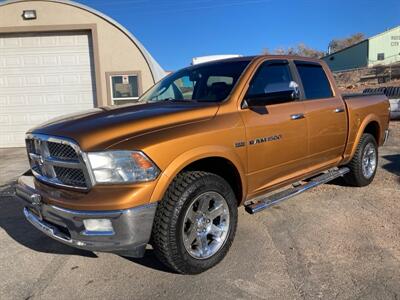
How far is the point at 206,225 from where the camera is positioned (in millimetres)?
3754

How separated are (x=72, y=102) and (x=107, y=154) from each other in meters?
10.2

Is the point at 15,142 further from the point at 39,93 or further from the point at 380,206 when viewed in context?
the point at 380,206

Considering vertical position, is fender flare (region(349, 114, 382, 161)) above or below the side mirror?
below

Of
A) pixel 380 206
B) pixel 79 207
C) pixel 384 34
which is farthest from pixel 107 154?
pixel 384 34

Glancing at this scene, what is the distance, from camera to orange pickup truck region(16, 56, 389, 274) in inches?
122

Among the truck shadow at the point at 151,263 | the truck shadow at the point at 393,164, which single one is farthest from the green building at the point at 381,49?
the truck shadow at the point at 151,263

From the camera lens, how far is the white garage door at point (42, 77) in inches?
490

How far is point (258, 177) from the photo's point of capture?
165 inches

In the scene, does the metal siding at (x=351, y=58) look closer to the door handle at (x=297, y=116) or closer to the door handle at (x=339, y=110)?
the door handle at (x=339, y=110)

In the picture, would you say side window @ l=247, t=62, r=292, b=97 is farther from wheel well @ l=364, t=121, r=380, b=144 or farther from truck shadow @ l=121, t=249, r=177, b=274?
wheel well @ l=364, t=121, r=380, b=144

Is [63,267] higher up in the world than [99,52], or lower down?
lower down

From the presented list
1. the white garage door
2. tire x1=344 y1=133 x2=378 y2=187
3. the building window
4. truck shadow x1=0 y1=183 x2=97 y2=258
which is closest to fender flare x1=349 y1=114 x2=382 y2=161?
tire x1=344 y1=133 x2=378 y2=187

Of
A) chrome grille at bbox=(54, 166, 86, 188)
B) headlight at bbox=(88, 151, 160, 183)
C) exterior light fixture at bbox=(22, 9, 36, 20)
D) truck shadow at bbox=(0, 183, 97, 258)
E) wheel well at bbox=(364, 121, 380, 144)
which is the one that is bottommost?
truck shadow at bbox=(0, 183, 97, 258)

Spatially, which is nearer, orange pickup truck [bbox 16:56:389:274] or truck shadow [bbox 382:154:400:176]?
orange pickup truck [bbox 16:56:389:274]
